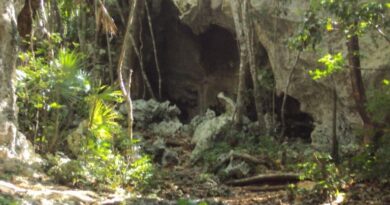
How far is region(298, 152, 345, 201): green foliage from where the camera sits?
22.1 feet

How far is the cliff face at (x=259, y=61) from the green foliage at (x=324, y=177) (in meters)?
2.25

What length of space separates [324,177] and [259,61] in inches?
271

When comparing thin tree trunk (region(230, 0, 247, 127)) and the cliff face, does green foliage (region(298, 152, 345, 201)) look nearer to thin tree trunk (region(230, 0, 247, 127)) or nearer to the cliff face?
the cliff face

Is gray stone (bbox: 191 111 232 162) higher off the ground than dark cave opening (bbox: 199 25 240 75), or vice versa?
dark cave opening (bbox: 199 25 240 75)

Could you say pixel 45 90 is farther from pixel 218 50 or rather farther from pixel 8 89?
pixel 218 50

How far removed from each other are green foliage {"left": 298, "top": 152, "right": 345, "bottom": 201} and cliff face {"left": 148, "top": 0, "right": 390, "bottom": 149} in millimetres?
2250

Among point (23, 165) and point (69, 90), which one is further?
point (69, 90)

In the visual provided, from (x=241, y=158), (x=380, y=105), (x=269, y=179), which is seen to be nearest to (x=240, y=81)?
(x=241, y=158)

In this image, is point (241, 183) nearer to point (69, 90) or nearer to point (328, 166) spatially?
point (328, 166)

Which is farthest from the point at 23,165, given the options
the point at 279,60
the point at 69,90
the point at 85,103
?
the point at 279,60

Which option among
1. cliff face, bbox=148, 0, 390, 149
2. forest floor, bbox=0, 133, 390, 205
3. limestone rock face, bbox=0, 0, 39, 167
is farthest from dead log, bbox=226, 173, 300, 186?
limestone rock face, bbox=0, 0, 39, 167

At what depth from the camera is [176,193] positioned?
7.87m

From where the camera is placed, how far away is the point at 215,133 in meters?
11.6

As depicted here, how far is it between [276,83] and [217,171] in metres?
3.38
